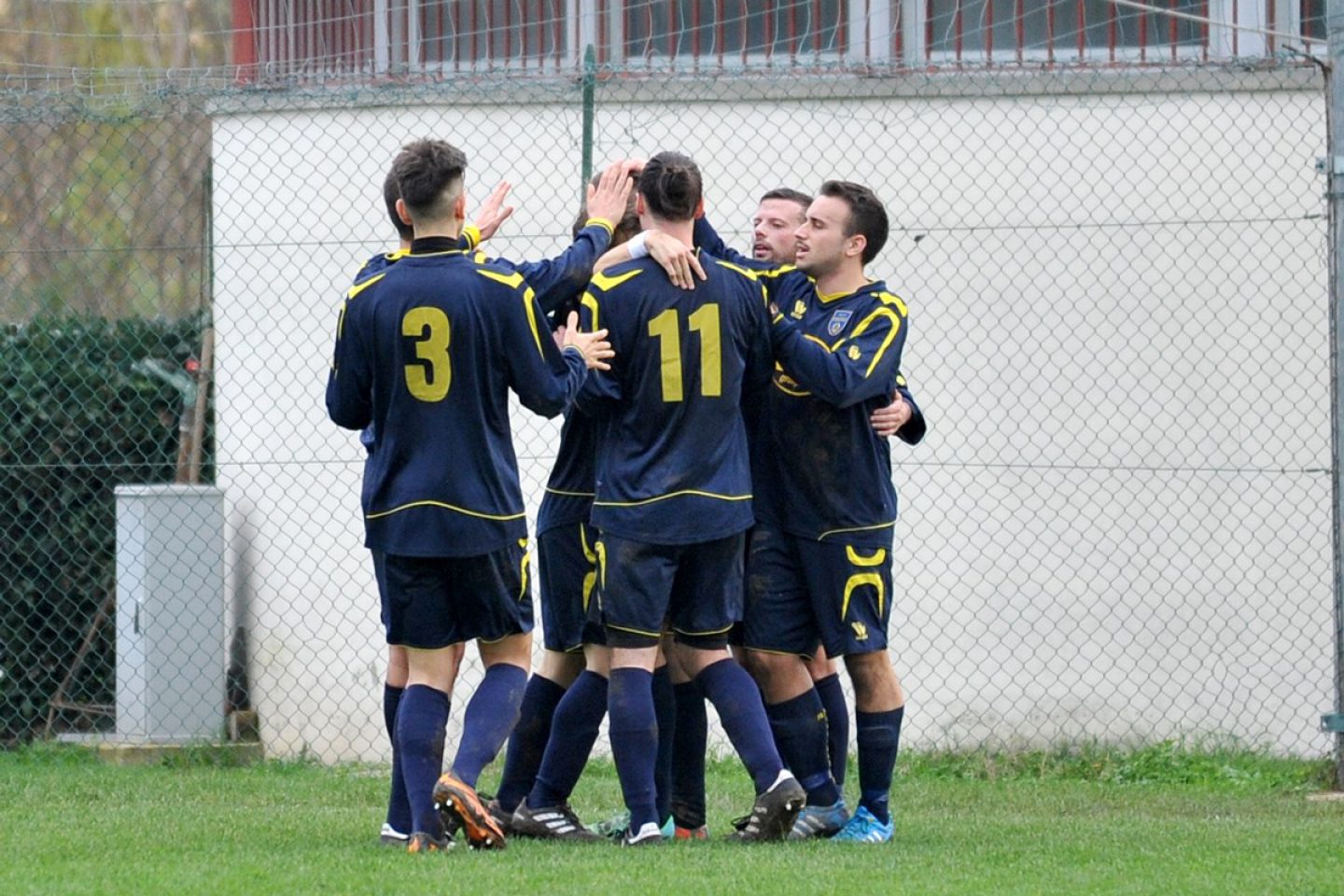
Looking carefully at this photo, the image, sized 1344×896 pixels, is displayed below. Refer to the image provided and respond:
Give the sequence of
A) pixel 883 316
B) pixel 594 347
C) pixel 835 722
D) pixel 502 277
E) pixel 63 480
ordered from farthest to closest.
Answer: pixel 63 480
pixel 835 722
pixel 883 316
pixel 594 347
pixel 502 277

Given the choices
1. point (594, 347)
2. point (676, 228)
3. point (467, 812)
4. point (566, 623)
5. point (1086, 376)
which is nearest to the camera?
point (467, 812)

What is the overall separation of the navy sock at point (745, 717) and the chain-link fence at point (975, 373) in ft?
8.63

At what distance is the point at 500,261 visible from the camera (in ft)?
16.4

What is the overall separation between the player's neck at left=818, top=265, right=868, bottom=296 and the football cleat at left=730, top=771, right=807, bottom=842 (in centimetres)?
140

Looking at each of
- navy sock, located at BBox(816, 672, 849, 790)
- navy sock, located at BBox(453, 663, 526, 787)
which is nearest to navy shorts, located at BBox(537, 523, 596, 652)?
A: navy sock, located at BBox(453, 663, 526, 787)

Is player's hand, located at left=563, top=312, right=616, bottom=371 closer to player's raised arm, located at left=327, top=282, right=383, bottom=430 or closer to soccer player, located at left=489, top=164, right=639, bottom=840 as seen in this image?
soccer player, located at left=489, top=164, right=639, bottom=840

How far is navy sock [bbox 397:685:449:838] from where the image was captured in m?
4.82

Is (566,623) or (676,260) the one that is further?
(566,623)

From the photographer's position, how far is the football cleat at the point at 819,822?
5.34 metres

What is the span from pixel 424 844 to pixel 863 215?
217 centimetres

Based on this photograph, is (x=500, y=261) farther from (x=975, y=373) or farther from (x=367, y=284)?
(x=975, y=373)

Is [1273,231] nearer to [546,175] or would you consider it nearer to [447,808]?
[546,175]

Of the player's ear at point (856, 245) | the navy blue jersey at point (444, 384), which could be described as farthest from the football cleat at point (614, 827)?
the player's ear at point (856, 245)

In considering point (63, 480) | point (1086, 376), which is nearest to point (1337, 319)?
point (1086, 376)
